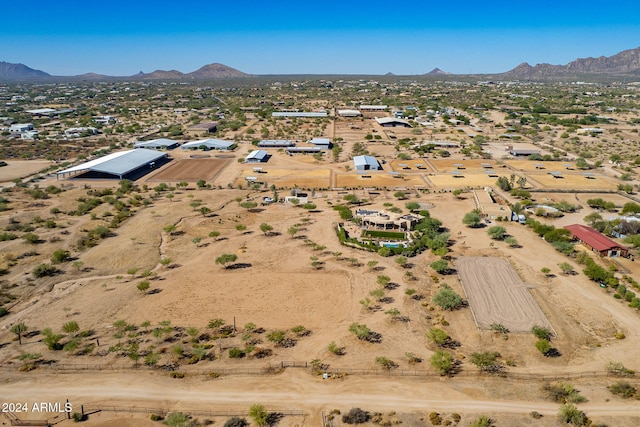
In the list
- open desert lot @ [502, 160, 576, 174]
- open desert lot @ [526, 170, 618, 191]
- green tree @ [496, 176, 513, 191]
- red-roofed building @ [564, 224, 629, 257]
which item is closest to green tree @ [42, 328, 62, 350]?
red-roofed building @ [564, 224, 629, 257]

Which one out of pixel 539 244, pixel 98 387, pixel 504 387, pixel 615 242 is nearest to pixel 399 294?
pixel 504 387

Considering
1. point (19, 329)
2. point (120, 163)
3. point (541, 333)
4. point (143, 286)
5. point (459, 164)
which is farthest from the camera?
point (459, 164)

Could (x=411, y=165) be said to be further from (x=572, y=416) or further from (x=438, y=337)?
(x=572, y=416)

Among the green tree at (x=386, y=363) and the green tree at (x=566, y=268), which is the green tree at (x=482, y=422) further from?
the green tree at (x=566, y=268)

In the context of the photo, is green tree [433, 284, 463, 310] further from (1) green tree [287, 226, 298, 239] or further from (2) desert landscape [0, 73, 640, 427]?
(1) green tree [287, 226, 298, 239]

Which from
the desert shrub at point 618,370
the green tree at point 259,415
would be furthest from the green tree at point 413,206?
the green tree at point 259,415

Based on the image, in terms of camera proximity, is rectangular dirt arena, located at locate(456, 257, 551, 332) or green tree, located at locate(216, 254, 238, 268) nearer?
rectangular dirt arena, located at locate(456, 257, 551, 332)

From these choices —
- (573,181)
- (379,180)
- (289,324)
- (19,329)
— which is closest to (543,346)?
(289,324)
